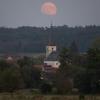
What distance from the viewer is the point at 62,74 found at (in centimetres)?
4912

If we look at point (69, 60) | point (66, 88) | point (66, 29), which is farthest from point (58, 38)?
point (66, 88)

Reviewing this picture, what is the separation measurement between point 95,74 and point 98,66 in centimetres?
112

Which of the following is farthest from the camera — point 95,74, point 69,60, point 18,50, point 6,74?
point 18,50

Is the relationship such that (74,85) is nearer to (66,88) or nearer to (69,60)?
(66,88)

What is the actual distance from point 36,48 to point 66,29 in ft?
62.4

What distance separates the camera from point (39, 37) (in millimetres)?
140375

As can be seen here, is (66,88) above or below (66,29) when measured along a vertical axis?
below

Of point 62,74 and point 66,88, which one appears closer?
point 66,88

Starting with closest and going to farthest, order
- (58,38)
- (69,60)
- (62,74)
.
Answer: (62,74), (69,60), (58,38)

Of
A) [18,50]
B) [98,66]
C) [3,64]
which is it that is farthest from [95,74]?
[18,50]

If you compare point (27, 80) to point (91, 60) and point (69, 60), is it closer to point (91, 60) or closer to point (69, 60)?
point (91, 60)

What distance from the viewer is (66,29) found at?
474ft

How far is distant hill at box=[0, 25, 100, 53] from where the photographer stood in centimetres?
12262

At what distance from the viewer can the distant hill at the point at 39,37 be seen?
402ft
